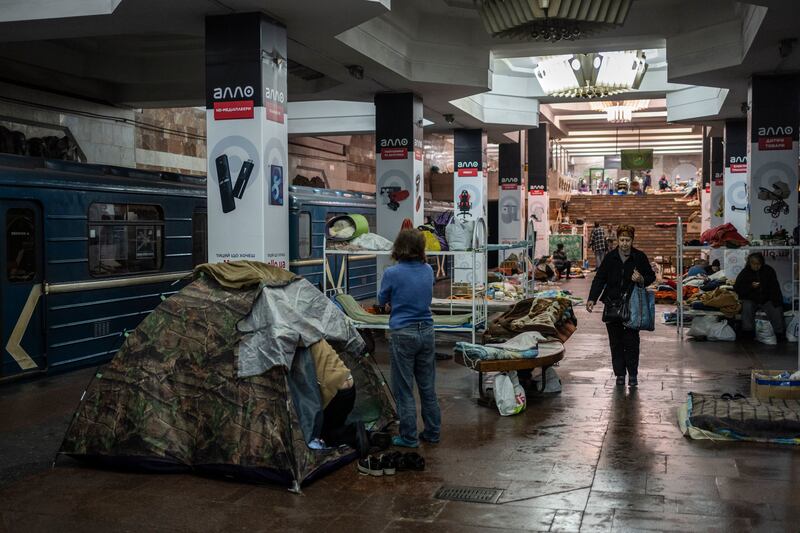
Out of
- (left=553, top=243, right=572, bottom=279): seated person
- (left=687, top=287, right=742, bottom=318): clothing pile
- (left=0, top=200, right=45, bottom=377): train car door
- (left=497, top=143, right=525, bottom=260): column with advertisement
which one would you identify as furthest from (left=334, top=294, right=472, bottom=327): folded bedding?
(left=497, top=143, right=525, bottom=260): column with advertisement

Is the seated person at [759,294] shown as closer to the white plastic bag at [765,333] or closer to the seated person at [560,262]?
the white plastic bag at [765,333]

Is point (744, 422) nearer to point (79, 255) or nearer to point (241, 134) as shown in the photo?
point (241, 134)

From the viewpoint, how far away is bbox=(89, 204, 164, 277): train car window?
36.9 feet

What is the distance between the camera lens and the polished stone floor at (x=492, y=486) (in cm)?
538

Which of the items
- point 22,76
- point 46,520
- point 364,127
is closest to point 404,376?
point 46,520

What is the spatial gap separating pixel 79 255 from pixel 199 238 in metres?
2.85

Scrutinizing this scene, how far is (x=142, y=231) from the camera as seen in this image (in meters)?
12.1

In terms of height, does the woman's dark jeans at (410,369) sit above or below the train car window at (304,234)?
below

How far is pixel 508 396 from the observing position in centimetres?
854

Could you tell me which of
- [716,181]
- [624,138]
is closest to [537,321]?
[716,181]

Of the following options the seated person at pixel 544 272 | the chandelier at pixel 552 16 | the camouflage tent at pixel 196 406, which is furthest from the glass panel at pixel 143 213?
the seated person at pixel 544 272

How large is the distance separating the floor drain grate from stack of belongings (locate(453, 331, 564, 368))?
254cm

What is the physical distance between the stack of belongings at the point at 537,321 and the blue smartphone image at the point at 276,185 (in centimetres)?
313

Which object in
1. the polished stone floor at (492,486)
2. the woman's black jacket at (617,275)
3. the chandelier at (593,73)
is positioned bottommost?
the polished stone floor at (492,486)
